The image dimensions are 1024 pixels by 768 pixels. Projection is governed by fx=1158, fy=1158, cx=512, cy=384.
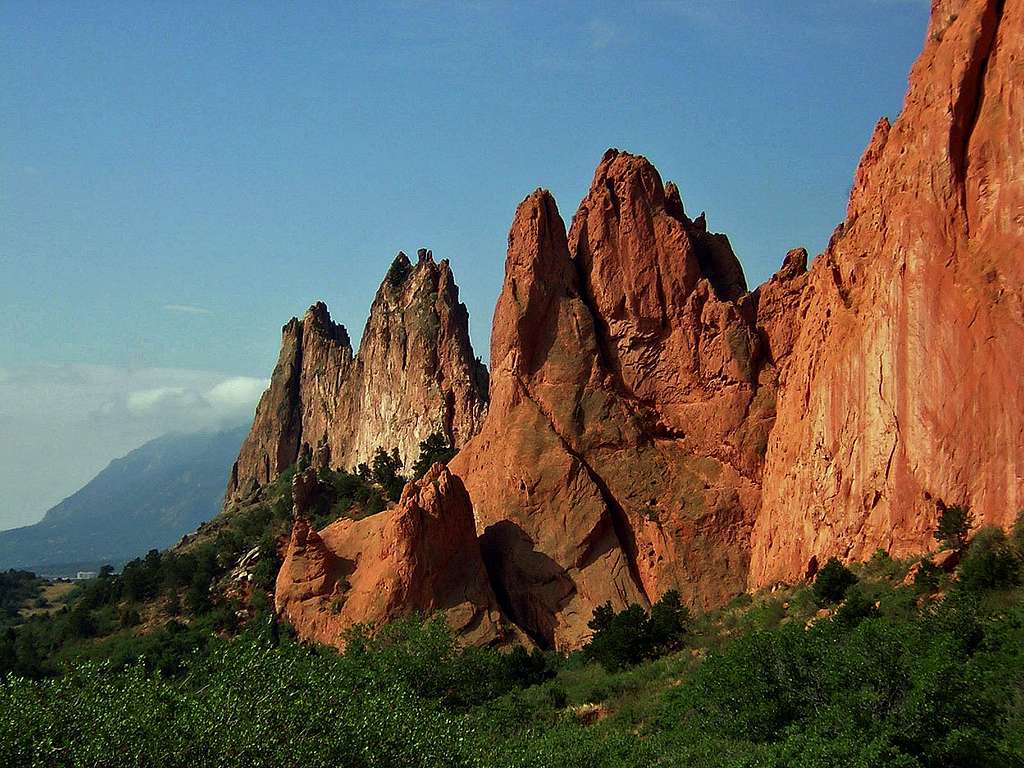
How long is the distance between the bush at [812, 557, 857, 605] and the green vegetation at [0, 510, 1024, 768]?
0.05 metres

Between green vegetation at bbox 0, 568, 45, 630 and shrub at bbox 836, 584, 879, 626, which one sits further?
green vegetation at bbox 0, 568, 45, 630

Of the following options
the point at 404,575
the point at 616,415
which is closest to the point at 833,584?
the point at 616,415

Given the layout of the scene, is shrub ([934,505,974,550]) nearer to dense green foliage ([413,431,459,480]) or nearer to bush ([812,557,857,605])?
bush ([812,557,857,605])

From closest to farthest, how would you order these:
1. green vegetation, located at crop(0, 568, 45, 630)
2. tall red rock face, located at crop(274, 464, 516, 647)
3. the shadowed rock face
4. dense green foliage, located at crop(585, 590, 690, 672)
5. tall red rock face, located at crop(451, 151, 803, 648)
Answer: the shadowed rock face < dense green foliage, located at crop(585, 590, 690, 672) < tall red rock face, located at crop(274, 464, 516, 647) < tall red rock face, located at crop(451, 151, 803, 648) < green vegetation, located at crop(0, 568, 45, 630)

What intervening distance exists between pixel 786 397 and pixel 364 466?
40.5 m

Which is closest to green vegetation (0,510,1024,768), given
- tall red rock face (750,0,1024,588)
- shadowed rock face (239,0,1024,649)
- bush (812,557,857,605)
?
bush (812,557,857,605)

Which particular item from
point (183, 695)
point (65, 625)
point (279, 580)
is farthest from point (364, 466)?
point (183, 695)

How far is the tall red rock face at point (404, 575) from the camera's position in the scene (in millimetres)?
45156

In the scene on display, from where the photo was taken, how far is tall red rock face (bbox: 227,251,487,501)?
79750 millimetres

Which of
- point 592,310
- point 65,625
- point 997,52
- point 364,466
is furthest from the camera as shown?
point 364,466

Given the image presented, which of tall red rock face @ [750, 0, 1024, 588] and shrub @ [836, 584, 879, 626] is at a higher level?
tall red rock face @ [750, 0, 1024, 588]

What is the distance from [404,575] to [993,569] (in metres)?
21.9

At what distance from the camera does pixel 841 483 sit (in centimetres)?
4100

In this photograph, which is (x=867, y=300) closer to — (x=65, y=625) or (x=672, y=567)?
(x=672, y=567)
